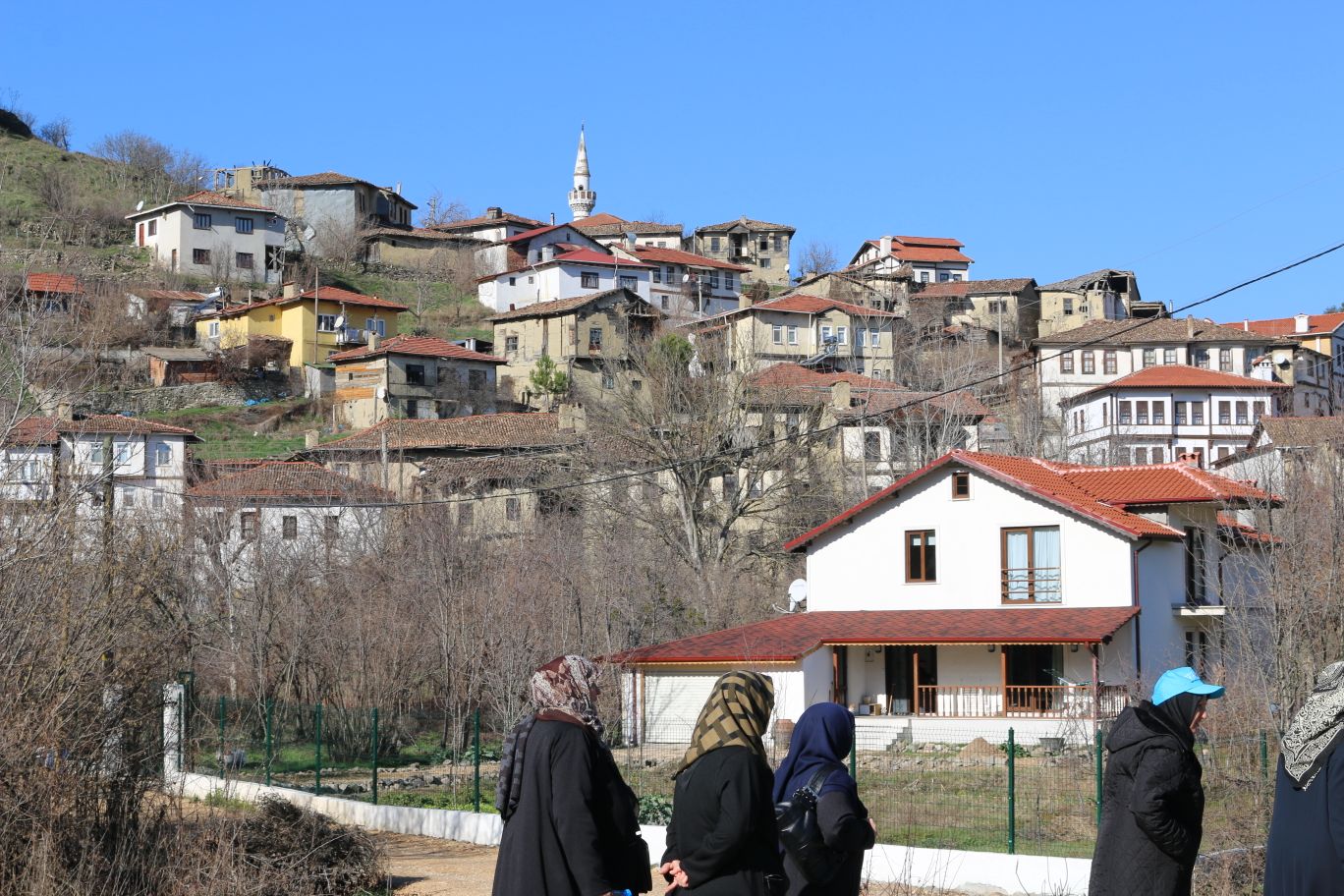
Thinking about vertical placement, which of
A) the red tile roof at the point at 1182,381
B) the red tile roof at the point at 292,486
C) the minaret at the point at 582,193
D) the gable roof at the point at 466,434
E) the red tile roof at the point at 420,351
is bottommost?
the red tile roof at the point at 292,486

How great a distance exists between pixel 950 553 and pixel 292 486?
20384 millimetres

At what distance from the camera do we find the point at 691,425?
1861 inches

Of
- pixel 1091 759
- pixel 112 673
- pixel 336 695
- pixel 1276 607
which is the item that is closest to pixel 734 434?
pixel 336 695

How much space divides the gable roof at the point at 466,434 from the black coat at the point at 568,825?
50905 millimetres

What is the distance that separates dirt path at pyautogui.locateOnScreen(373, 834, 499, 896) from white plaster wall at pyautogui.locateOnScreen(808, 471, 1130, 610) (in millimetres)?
20505

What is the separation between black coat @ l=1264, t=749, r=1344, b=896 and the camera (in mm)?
5043

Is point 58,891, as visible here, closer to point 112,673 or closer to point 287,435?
point 112,673

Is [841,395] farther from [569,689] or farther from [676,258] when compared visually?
[569,689]

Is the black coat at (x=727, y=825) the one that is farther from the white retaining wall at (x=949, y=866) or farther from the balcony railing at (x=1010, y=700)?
the balcony railing at (x=1010, y=700)

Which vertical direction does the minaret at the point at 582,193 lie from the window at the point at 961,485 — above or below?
above

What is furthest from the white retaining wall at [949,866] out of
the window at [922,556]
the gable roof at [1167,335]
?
the gable roof at [1167,335]

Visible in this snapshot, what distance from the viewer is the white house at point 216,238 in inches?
3524

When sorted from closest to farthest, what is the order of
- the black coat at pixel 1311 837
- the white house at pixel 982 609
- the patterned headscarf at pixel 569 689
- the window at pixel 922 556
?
the black coat at pixel 1311 837 < the patterned headscarf at pixel 569 689 < the white house at pixel 982 609 < the window at pixel 922 556

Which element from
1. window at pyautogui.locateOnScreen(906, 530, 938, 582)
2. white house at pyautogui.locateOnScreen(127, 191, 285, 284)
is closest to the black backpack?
window at pyautogui.locateOnScreen(906, 530, 938, 582)
